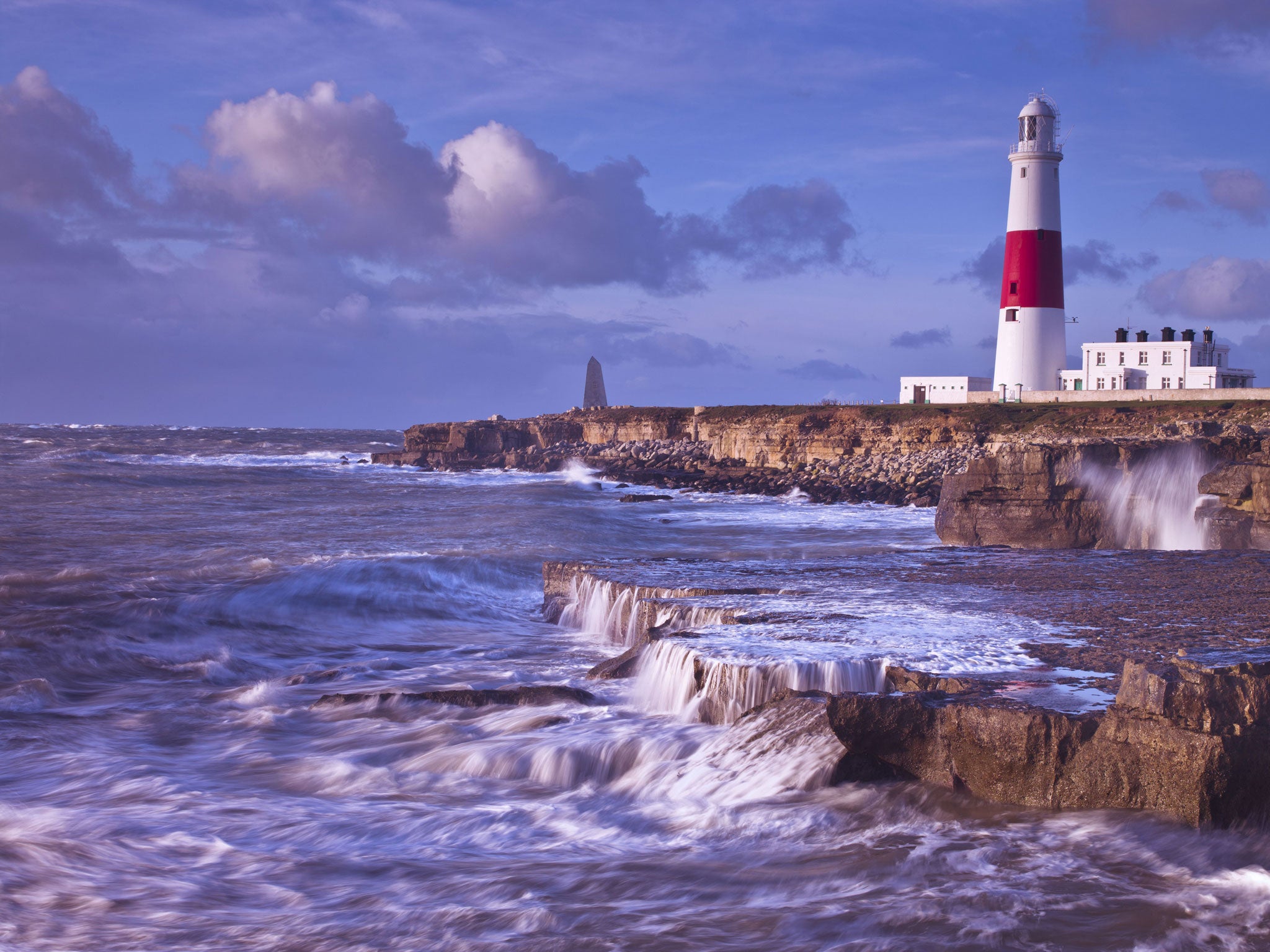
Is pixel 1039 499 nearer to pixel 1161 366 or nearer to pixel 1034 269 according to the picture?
pixel 1034 269

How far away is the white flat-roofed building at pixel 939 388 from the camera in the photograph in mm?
43031

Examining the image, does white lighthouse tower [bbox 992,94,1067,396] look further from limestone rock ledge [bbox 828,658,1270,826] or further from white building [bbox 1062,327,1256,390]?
limestone rock ledge [bbox 828,658,1270,826]

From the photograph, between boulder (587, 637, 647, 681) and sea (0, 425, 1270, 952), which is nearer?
sea (0, 425, 1270, 952)

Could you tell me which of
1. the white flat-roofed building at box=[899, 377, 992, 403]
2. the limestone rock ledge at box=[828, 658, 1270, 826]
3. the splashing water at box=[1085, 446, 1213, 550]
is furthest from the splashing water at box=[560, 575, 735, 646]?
the white flat-roofed building at box=[899, 377, 992, 403]

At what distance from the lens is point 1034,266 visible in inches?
1385

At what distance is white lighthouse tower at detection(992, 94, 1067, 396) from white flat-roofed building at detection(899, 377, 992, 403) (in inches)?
169

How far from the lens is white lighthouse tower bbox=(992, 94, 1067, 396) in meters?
34.6

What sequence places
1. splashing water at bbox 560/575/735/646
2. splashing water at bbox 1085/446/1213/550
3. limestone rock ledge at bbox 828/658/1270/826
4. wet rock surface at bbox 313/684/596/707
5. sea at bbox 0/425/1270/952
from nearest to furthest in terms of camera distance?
sea at bbox 0/425/1270/952 → limestone rock ledge at bbox 828/658/1270/826 → wet rock surface at bbox 313/684/596/707 → splashing water at bbox 560/575/735/646 → splashing water at bbox 1085/446/1213/550

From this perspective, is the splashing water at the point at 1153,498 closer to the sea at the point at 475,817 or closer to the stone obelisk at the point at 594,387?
the sea at the point at 475,817

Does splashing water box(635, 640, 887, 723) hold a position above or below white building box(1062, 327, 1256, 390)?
below

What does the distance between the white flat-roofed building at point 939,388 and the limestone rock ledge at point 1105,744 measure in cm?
3666

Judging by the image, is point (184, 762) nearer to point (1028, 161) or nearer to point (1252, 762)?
point (1252, 762)

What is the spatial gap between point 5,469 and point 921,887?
46628mm

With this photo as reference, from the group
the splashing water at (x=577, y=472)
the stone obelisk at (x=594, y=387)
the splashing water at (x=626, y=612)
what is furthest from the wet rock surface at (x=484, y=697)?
the stone obelisk at (x=594, y=387)
